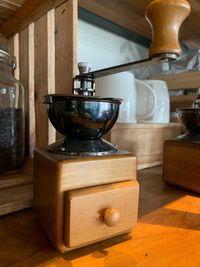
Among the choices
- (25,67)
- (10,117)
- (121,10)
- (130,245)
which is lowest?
(130,245)

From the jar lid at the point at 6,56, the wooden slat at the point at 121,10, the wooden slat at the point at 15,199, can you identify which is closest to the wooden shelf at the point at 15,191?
the wooden slat at the point at 15,199

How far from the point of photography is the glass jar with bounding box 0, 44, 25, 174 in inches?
19.2

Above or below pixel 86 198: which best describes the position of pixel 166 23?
above

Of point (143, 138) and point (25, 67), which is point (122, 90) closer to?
point (143, 138)

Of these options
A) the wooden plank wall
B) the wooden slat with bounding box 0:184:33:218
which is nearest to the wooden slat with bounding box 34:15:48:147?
the wooden plank wall

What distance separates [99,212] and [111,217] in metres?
0.02

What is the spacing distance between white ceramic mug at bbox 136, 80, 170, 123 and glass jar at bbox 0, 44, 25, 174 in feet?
1.19

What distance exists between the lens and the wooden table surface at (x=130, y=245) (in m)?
0.27

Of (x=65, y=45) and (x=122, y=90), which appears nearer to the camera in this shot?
(x=65, y=45)

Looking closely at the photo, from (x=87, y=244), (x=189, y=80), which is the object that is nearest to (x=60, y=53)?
(x=87, y=244)

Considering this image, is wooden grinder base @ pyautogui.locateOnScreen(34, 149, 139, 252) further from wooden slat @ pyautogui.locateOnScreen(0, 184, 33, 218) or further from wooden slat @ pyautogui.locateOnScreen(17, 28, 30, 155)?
wooden slat @ pyautogui.locateOnScreen(17, 28, 30, 155)

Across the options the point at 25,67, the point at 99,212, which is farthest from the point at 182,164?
the point at 25,67

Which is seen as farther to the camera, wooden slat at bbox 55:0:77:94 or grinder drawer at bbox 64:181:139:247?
wooden slat at bbox 55:0:77:94

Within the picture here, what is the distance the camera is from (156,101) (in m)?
0.77
